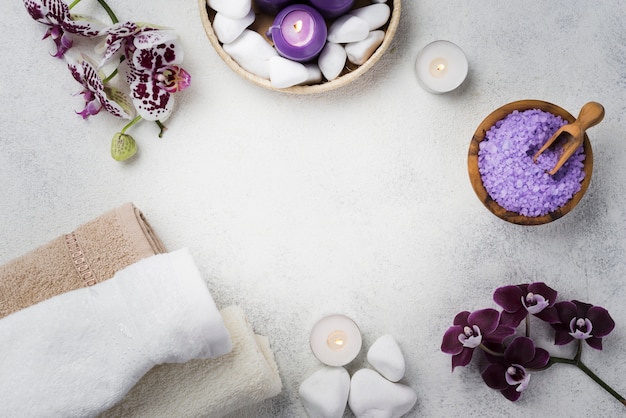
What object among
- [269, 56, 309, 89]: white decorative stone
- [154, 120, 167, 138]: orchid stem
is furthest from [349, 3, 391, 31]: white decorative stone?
[154, 120, 167, 138]: orchid stem

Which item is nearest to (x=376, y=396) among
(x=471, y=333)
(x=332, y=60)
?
(x=471, y=333)

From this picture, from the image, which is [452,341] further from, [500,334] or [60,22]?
[60,22]

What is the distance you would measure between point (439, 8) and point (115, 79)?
521mm

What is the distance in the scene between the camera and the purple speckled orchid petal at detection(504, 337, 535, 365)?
33.0 inches

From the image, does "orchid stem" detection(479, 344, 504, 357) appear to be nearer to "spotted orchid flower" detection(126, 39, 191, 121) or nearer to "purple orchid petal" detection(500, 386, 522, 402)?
"purple orchid petal" detection(500, 386, 522, 402)

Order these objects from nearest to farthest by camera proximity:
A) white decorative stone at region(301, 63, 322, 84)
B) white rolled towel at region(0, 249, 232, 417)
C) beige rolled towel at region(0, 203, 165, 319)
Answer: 1. white rolled towel at region(0, 249, 232, 417)
2. beige rolled towel at region(0, 203, 165, 319)
3. white decorative stone at region(301, 63, 322, 84)

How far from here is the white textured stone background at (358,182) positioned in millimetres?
917

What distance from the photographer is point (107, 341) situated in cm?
65

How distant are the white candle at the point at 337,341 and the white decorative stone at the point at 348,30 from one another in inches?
16.1

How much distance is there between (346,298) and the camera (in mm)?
918

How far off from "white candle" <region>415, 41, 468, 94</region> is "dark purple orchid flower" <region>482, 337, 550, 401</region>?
39 cm

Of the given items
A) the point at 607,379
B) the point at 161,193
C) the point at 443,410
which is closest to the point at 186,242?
the point at 161,193

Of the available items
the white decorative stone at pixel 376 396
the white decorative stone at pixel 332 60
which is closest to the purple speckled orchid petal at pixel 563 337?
the white decorative stone at pixel 376 396

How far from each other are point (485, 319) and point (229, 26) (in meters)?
0.57
